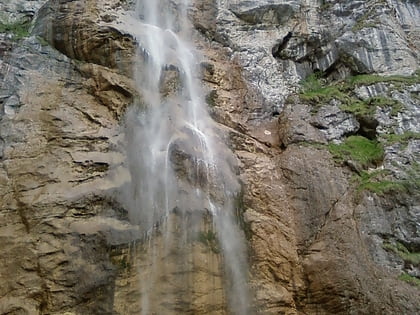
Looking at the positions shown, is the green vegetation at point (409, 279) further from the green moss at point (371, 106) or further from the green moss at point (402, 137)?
the green moss at point (371, 106)

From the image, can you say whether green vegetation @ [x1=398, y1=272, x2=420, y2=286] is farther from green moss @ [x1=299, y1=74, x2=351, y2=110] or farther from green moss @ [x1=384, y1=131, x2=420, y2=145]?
green moss @ [x1=299, y1=74, x2=351, y2=110]

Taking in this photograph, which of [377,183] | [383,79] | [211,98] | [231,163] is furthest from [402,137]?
[211,98]

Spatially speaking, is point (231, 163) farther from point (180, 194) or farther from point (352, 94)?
point (352, 94)

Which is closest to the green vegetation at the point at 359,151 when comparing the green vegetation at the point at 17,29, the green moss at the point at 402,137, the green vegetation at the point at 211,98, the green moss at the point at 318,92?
the green moss at the point at 402,137

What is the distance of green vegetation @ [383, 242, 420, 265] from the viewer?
842 centimetres

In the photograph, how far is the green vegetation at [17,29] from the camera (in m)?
11.9

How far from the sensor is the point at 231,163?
1004 centimetres

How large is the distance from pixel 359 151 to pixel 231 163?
294cm

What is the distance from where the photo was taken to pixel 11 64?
10953 mm

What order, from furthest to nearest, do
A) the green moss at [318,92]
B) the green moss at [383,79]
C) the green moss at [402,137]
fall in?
the green moss at [383,79] → the green moss at [318,92] → the green moss at [402,137]

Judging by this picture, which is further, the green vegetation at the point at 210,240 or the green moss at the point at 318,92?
the green moss at the point at 318,92

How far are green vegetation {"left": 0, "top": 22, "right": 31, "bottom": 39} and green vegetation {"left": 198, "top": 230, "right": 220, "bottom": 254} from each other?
23.5ft

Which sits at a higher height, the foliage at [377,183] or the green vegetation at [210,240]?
the foliage at [377,183]

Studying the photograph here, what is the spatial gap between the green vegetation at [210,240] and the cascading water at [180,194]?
0.7 inches
